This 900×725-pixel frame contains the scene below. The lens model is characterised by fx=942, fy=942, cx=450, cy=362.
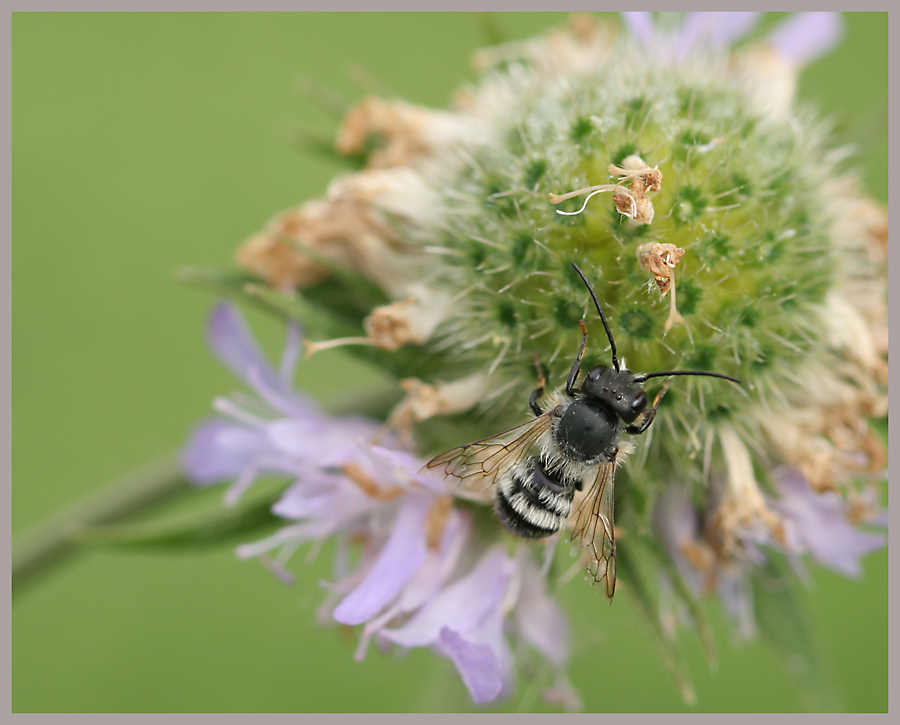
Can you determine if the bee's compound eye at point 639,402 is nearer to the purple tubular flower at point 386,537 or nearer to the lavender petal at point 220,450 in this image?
the purple tubular flower at point 386,537

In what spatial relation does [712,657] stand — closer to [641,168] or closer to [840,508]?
[840,508]

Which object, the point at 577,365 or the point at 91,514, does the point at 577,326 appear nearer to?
the point at 577,365

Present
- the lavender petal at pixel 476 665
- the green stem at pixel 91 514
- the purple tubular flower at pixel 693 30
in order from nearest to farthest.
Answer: the lavender petal at pixel 476 665, the purple tubular flower at pixel 693 30, the green stem at pixel 91 514

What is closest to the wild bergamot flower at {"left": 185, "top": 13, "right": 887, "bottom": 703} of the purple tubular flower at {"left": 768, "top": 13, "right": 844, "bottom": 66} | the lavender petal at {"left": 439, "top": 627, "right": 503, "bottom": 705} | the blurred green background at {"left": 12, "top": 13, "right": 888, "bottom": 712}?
the lavender petal at {"left": 439, "top": 627, "right": 503, "bottom": 705}

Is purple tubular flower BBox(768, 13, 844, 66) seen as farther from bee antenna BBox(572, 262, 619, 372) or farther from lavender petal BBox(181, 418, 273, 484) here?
lavender petal BBox(181, 418, 273, 484)

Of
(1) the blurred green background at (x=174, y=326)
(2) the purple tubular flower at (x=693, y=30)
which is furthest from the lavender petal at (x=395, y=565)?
(1) the blurred green background at (x=174, y=326)

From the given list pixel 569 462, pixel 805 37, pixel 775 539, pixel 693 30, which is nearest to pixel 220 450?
pixel 569 462
